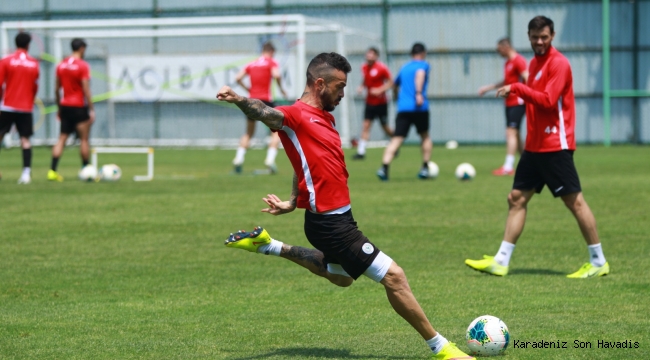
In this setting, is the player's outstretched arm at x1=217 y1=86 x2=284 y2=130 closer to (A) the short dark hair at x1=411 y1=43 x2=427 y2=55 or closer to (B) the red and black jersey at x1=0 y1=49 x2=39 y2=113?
(A) the short dark hair at x1=411 y1=43 x2=427 y2=55

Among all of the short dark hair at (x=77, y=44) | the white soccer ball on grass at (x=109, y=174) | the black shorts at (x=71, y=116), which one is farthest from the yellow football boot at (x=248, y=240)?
the black shorts at (x=71, y=116)

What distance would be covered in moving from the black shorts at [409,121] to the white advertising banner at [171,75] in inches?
514

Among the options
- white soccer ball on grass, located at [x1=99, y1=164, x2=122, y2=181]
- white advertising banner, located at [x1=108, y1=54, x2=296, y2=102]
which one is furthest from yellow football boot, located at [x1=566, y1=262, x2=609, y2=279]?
white advertising banner, located at [x1=108, y1=54, x2=296, y2=102]

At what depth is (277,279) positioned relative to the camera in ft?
26.3

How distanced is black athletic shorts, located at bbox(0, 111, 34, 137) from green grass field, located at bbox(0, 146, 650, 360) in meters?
1.98

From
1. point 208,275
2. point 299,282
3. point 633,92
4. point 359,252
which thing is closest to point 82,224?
point 208,275

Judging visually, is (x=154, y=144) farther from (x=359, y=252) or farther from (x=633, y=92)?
(x=359, y=252)

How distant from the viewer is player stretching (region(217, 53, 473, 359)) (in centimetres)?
527

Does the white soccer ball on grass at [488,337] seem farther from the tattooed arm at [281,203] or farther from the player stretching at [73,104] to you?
the player stretching at [73,104]

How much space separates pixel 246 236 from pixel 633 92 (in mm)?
25510

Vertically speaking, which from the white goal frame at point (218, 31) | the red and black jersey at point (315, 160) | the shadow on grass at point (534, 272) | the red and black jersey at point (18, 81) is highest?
the white goal frame at point (218, 31)

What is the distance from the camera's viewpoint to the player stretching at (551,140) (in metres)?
7.86

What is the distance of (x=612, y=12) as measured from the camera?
2955cm

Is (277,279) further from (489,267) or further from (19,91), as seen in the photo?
(19,91)
